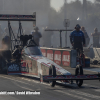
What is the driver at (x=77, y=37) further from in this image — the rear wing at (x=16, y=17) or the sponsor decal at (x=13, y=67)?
the sponsor decal at (x=13, y=67)

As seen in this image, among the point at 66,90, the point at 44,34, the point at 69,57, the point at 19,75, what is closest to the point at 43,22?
the point at 44,34

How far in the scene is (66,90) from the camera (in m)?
9.68

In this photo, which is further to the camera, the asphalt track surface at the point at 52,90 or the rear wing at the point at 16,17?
the rear wing at the point at 16,17

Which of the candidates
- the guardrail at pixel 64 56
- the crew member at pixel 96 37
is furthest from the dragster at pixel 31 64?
the crew member at pixel 96 37

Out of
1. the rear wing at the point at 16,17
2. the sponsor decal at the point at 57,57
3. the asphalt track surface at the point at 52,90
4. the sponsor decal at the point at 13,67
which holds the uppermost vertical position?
the rear wing at the point at 16,17

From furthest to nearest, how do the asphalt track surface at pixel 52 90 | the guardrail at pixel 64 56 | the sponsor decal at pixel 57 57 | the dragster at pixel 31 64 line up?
1. the sponsor decal at pixel 57 57
2. the guardrail at pixel 64 56
3. the dragster at pixel 31 64
4. the asphalt track surface at pixel 52 90

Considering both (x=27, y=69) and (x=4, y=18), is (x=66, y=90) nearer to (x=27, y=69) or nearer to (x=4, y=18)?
(x=27, y=69)

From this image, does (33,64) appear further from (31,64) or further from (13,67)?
(13,67)

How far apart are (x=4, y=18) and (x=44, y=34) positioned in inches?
1022

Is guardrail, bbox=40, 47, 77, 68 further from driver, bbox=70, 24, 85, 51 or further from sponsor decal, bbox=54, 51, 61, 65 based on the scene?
driver, bbox=70, 24, 85, 51

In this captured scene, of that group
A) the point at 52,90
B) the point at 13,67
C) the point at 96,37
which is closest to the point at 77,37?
the point at 13,67

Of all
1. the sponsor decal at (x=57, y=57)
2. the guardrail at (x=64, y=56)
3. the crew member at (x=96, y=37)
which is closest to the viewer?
the guardrail at (x=64, y=56)

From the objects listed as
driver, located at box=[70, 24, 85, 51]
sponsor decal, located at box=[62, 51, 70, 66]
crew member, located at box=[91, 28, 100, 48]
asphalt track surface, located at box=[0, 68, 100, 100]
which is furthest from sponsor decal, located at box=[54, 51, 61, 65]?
crew member, located at box=[91, 28, 100, 48]

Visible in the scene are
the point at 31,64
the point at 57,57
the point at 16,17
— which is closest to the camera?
the point at 31,64
